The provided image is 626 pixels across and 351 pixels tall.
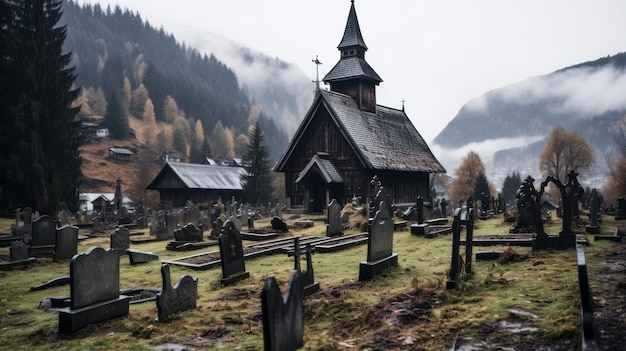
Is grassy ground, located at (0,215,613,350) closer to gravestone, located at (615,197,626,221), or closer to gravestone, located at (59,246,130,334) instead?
gravestone, located at (59,246,130,334)

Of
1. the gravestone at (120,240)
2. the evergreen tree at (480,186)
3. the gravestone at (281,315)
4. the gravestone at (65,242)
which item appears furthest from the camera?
the evergreen tree at (480,186)

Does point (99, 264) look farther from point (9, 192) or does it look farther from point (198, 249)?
point (9, 192)

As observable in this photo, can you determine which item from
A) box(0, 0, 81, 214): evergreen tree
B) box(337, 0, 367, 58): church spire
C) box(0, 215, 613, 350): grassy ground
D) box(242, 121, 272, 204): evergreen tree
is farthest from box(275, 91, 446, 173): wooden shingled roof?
box(242, 121, 272, 204): evergreen tree

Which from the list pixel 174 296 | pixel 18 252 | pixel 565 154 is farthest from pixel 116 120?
pixel 174 296

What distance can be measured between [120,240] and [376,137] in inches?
813

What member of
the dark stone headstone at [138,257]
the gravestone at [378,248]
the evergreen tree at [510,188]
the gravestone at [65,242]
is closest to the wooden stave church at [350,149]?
the dark stone headstone at [138,257]

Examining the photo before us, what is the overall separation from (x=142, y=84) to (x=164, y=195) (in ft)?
297

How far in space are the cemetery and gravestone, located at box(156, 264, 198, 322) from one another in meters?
0.02

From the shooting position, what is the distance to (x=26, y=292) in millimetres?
9938

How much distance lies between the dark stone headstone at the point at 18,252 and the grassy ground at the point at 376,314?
3048 millimetres

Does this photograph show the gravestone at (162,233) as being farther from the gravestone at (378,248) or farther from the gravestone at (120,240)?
the gravestone at (378,248)

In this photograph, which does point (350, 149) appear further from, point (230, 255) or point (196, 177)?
point (196, 177)

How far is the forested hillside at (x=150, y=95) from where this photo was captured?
105438mm

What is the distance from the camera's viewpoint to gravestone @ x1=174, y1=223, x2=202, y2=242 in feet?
54.2
